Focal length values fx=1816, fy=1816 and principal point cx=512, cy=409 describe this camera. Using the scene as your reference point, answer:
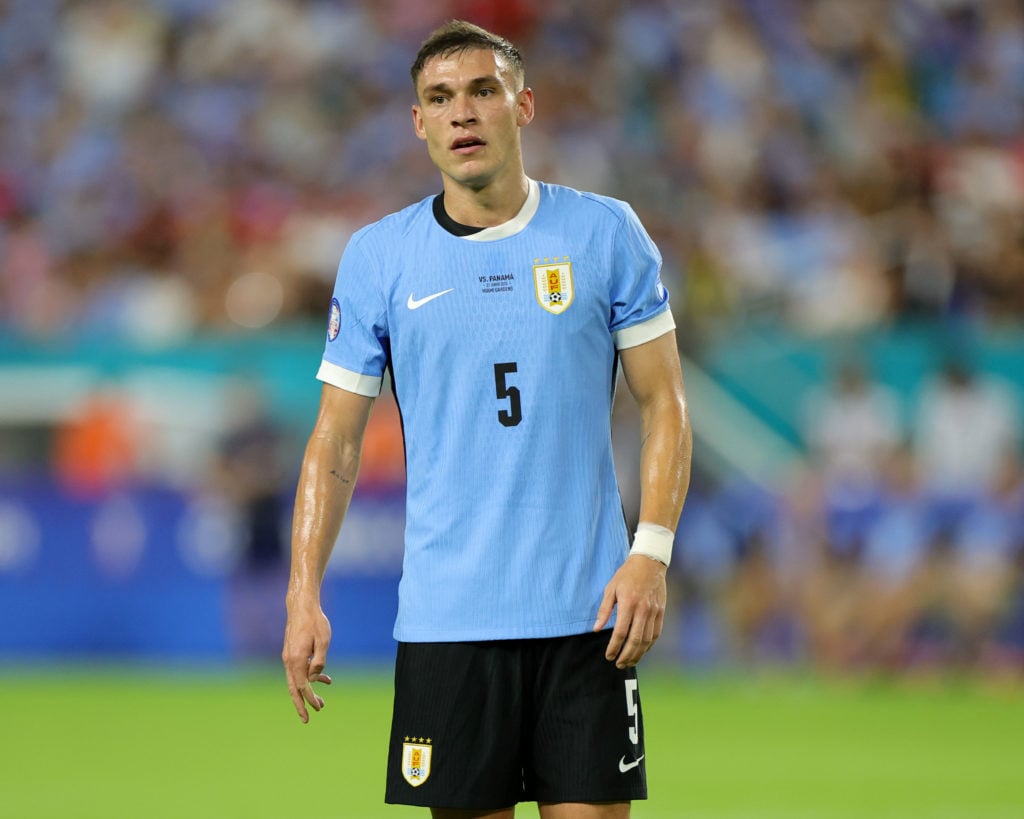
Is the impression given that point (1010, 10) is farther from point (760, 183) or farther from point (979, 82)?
point (760, 183)

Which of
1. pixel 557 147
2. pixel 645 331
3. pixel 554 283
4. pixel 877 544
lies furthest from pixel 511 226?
pixel 557 147

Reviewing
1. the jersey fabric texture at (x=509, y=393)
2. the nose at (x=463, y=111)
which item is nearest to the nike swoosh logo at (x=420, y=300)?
the jersey fabric texture at (x=509, y=393)

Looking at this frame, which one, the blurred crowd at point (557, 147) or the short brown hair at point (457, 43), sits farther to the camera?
the blurred crowd at point (557, 147)

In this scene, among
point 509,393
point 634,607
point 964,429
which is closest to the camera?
point 634,607

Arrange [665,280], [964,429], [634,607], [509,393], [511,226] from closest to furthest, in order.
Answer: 1. [634,607]
2. [509,393]
3. [511,226]
4. [964,429]
5. [665,280]

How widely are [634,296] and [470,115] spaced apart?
59 cm

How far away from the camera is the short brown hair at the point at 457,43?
14.4ft

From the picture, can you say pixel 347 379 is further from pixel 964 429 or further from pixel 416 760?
pixel 964 429

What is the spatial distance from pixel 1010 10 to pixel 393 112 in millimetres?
6308

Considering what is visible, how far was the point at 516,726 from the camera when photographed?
4.29m

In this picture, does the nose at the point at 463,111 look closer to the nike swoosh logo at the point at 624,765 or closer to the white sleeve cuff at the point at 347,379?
the white sleeve cuff at the point at 347,379

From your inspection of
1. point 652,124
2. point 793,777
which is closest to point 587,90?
point 652,124

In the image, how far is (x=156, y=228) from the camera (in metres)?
16.6

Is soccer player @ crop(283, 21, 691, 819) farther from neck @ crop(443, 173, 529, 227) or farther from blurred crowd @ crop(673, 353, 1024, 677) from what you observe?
blurred crowd @ crop(673, 353, 1024, 677)
